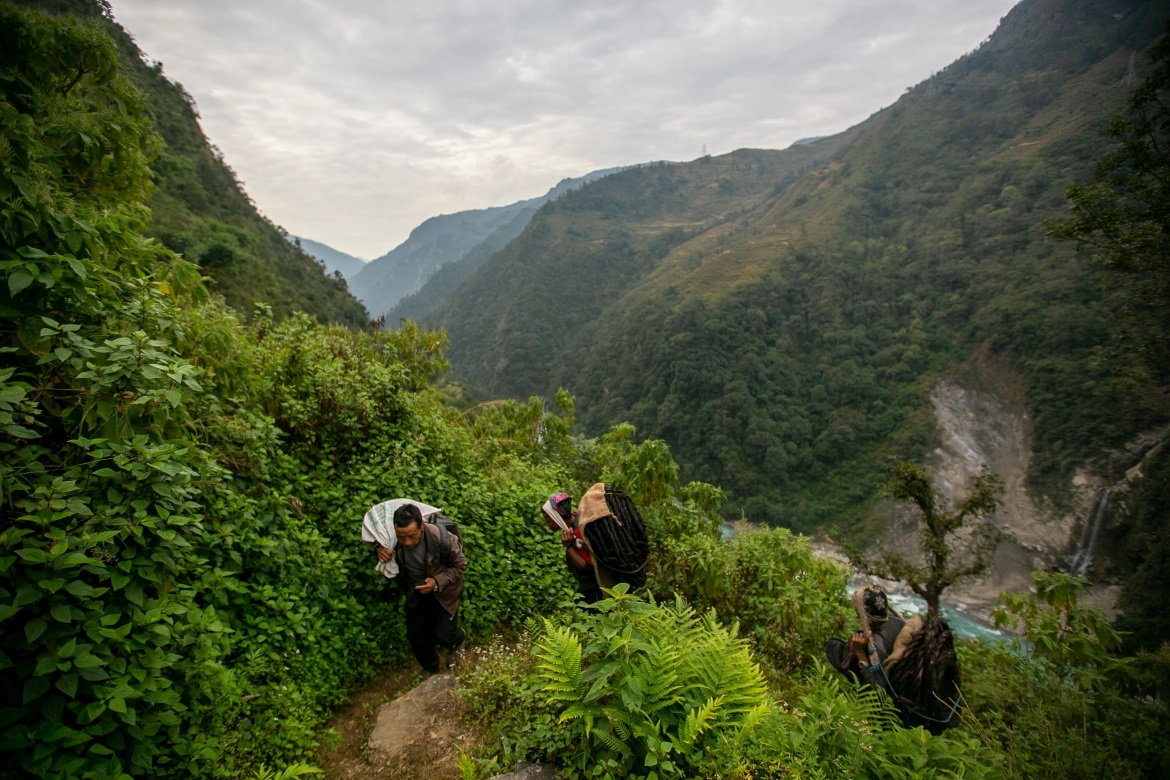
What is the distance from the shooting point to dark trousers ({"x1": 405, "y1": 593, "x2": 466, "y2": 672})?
12.5 feet

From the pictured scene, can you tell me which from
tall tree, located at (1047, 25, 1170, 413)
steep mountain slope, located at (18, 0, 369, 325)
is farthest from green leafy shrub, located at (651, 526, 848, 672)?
steep mountain slope, located at (18, 0, 369, 325)

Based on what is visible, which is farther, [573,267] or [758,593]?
[573,267]

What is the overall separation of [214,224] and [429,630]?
41692 millimetres

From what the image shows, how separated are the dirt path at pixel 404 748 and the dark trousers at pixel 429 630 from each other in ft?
1.37

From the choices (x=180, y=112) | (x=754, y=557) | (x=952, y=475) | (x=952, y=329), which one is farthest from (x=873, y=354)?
(x=180, y=112)

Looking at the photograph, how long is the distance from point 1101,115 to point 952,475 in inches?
2561

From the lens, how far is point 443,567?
3795mm

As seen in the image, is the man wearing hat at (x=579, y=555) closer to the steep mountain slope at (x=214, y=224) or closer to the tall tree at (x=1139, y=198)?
the tall tree at (x=1139, y=198)

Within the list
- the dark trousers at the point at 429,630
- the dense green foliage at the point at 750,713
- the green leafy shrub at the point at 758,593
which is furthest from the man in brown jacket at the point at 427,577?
the green leafy shrub at the point at 758,593

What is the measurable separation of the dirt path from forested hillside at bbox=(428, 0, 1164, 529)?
48.6m

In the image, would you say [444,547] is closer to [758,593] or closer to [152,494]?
[152,494]

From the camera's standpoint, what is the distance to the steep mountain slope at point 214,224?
2969cm

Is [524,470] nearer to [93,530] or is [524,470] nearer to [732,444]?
[93,530]

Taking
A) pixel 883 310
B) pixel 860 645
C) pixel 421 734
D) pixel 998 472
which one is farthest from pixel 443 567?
pixel 883 310
